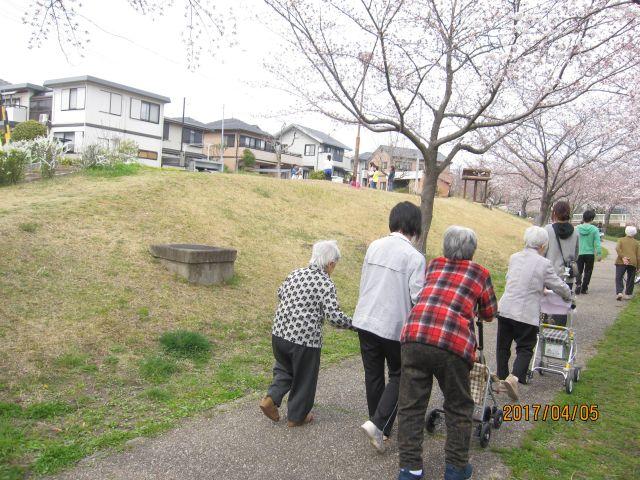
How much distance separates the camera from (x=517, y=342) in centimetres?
464

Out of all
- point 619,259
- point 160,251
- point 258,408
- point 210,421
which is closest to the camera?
point 210,421

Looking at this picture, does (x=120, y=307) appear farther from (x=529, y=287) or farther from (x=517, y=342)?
(x=529, y=287)

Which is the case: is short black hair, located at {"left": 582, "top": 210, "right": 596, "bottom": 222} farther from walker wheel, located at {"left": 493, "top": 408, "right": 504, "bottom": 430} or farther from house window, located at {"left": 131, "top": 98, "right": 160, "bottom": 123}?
house window, located at {"left": 131, "top": 98, "right": 160, "bottom": 123}

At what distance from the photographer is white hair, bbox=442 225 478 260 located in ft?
10.4

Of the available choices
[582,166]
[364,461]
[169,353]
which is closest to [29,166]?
[169,353]

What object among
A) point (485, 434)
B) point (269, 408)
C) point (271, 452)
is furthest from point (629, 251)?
point (271, 452)

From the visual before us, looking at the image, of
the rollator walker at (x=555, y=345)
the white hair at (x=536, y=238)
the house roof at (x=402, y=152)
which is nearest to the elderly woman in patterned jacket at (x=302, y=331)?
the white hair at (x=536, y=238)

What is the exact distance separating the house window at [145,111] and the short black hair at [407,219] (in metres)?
34.1

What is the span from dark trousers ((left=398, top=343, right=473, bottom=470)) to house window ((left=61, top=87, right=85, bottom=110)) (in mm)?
33321

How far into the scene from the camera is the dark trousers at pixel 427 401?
295cm

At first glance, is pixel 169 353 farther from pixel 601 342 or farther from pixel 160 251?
pixel 601 342

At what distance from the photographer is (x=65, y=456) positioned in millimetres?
3229

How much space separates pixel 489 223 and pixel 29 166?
58.1 feet
